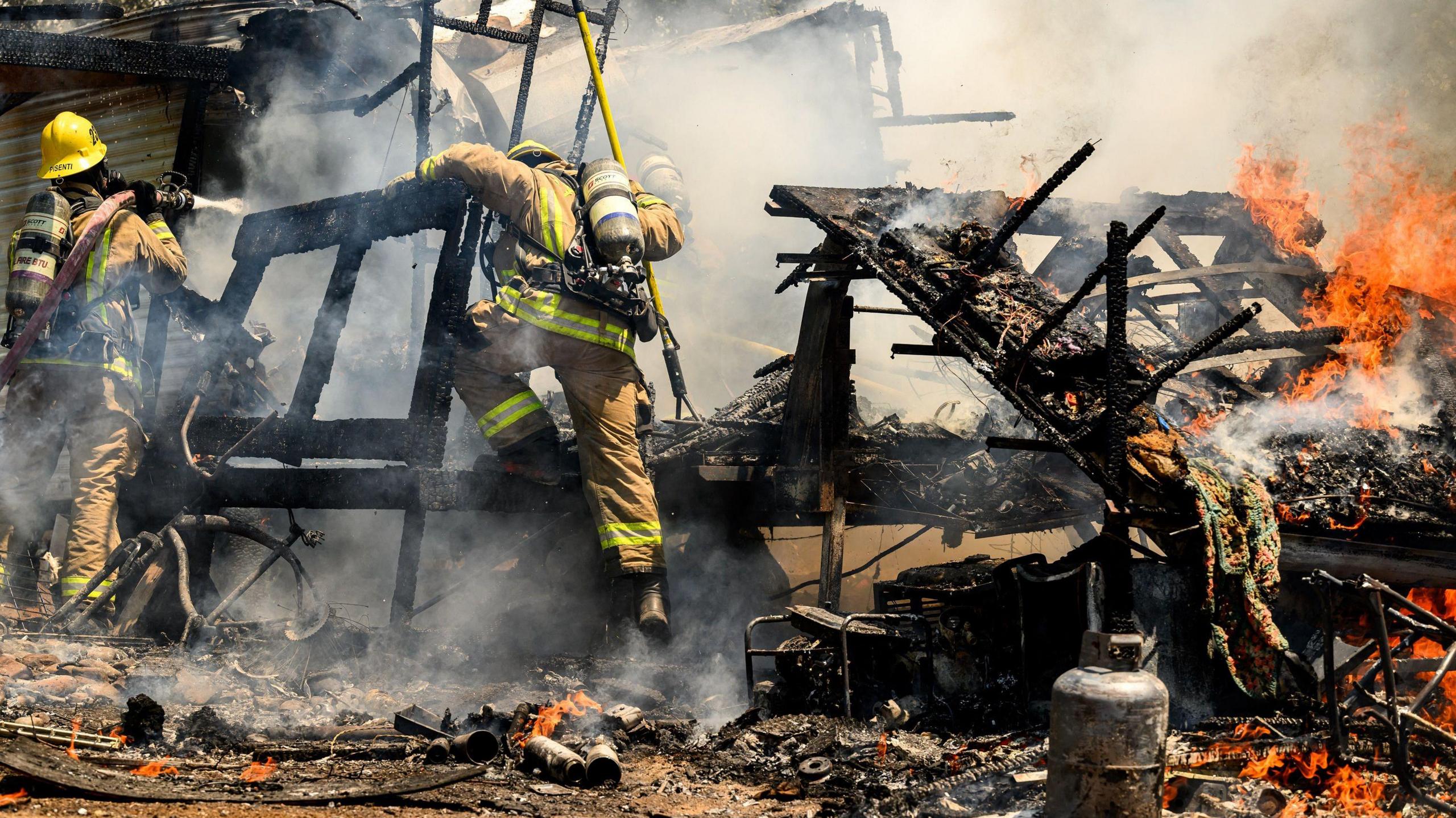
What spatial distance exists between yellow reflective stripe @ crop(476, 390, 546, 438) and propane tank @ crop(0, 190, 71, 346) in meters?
2.59

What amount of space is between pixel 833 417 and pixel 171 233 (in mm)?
4622

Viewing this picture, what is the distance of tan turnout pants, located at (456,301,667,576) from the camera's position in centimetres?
619

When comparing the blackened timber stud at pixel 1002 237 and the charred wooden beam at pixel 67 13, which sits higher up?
the charred wooden beam at pixel 67 13

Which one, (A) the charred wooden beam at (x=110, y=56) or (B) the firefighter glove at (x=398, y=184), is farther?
(A) the charred wooden beam at (x=110, y=56)

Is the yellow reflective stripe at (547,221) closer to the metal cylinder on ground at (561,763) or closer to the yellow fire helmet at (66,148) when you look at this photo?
the yellow fire helmet at (66,148)

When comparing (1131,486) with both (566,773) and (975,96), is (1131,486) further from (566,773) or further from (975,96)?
(975,96)

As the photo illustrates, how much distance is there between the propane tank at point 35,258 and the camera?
593 cm

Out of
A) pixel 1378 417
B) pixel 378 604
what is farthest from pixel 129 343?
pixel 1378 417

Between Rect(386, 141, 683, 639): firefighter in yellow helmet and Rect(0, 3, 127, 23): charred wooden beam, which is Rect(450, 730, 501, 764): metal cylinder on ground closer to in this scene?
Rect(386, 141, 683, 639): firefighter in yellow helmet

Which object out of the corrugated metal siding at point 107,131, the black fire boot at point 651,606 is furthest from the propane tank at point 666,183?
the corrugated metal siding at point 107,131

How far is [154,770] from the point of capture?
3947mm

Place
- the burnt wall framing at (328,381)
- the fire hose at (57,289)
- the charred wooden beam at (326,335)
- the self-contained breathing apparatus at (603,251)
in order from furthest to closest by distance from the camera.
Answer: the charred wooden beam at (326,335) → the burnt wall framing at (328,381) → the self-contained breathing apparatus at (603,251) → the fire hose at (57,289)

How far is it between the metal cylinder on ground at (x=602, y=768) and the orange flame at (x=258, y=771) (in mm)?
1265

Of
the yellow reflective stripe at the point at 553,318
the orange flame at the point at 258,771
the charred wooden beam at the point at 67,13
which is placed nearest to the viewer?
the orange flame at the point at 258,771
